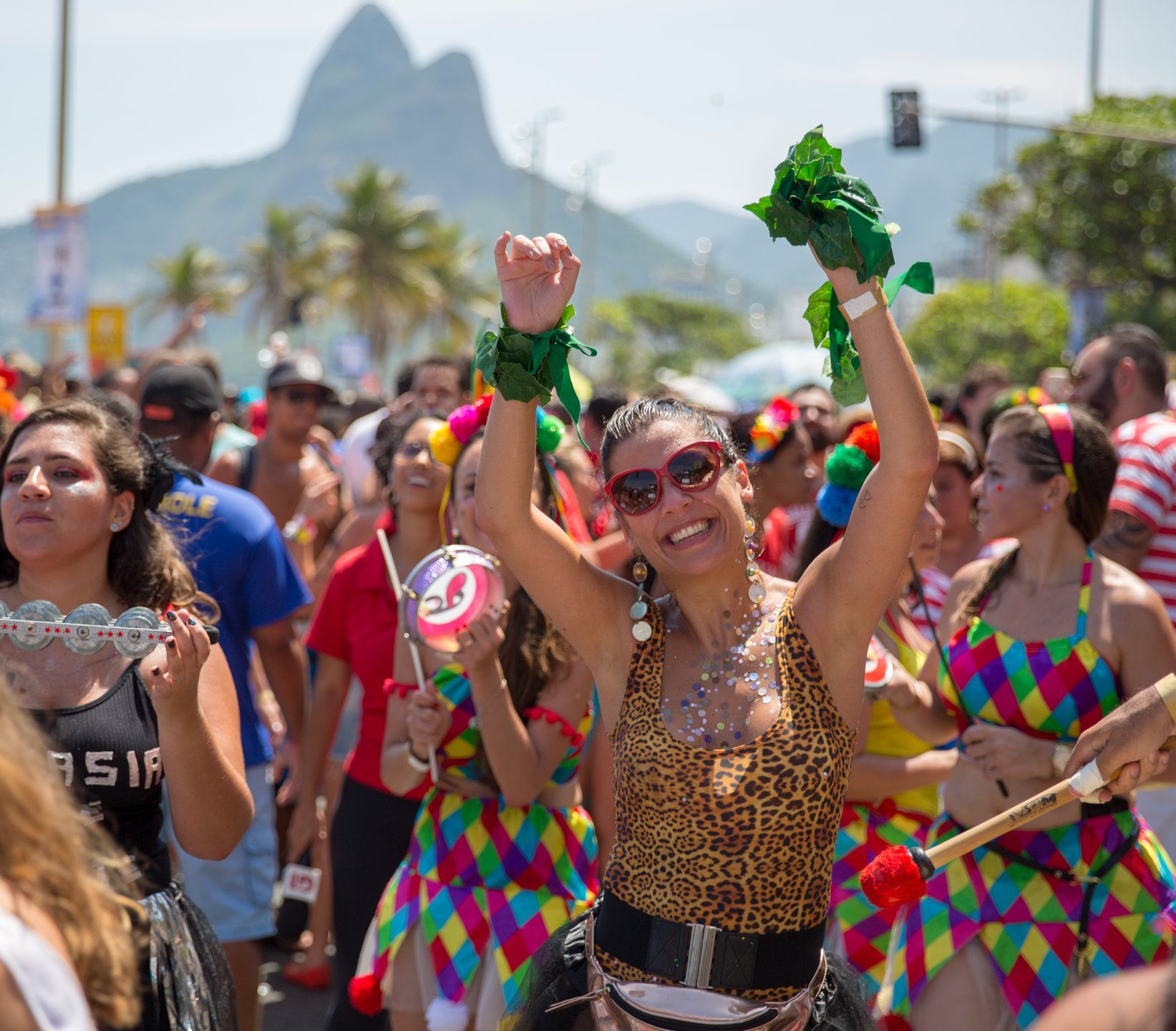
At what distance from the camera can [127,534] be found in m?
3.16

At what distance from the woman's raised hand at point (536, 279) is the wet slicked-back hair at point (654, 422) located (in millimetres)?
277

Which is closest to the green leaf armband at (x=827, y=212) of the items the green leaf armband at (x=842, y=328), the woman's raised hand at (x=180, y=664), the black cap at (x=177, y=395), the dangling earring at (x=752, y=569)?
the green leaf armband at (x=842, y=328)

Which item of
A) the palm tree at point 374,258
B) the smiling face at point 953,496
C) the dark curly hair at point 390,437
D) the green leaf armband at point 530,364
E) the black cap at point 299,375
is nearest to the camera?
the green leaf armband at point 530,364

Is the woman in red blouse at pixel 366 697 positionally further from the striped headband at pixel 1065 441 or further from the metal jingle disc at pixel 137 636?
the striped headband at pixel 1065 441

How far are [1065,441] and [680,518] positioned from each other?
154cm

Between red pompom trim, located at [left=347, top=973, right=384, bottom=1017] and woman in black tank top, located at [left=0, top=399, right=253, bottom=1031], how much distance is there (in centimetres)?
55

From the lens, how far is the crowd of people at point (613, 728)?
2328mm

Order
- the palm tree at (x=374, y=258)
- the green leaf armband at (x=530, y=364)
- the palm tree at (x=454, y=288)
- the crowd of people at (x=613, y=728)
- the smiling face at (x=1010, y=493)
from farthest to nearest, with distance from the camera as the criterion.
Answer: the palm tree at (x=454, y=288)
the palm tree at (x=374, y=258)
the smiling face at (x=1010, y=493)
the green leaf armband at (x=530, y=364)
the crowd of people at (x=613, y=728)

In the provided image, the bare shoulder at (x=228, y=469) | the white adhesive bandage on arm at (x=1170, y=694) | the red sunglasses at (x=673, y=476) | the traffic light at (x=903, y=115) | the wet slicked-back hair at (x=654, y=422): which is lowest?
the bare shoulder at (x=228, y=469)

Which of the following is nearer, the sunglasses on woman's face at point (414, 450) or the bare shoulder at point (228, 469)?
the sunglasses on woman's face at point (414, 450)

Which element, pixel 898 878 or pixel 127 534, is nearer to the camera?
pixel 898 878

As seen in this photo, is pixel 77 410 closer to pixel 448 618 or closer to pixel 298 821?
pixel 448 618

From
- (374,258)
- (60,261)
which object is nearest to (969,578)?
(60,261)

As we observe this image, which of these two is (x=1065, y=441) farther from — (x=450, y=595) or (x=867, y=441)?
(x=450, y=595)
